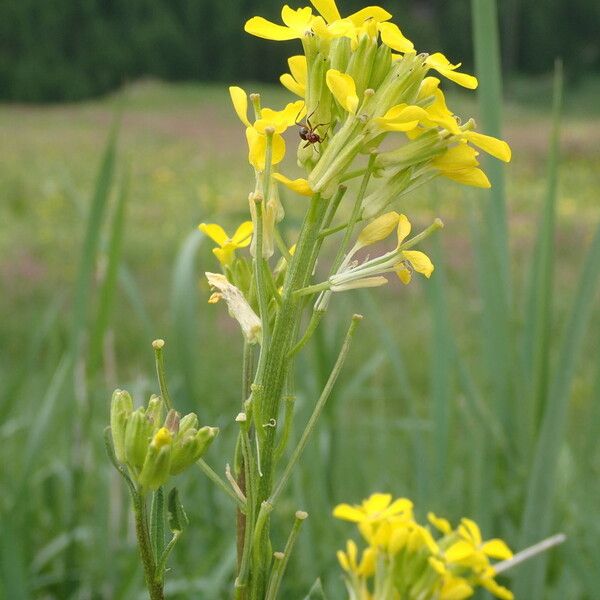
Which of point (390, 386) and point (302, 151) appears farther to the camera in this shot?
point (390, 386)

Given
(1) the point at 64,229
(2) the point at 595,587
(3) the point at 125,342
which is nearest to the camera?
(2) the point at 595,587

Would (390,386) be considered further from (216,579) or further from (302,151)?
(302,151)

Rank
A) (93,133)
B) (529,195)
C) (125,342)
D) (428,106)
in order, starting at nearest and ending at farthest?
(428,106) < (125,342) < (529,195) < (93,133)

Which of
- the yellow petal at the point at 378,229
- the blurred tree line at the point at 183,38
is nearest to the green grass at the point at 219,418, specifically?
the yellow petal at the point at 378,229

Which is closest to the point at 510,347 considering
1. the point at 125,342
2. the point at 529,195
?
the point at 125,342

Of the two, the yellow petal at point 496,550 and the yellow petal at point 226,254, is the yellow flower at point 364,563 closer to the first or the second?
the yellow petal at point 496,550

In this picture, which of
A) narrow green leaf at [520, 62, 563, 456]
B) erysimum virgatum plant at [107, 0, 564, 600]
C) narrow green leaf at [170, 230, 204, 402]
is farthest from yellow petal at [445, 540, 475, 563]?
narrow green leaf at [170, 230, 204, 402]

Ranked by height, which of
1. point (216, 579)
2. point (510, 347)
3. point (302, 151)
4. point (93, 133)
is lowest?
point (93, 133)

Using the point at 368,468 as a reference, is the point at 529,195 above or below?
below
